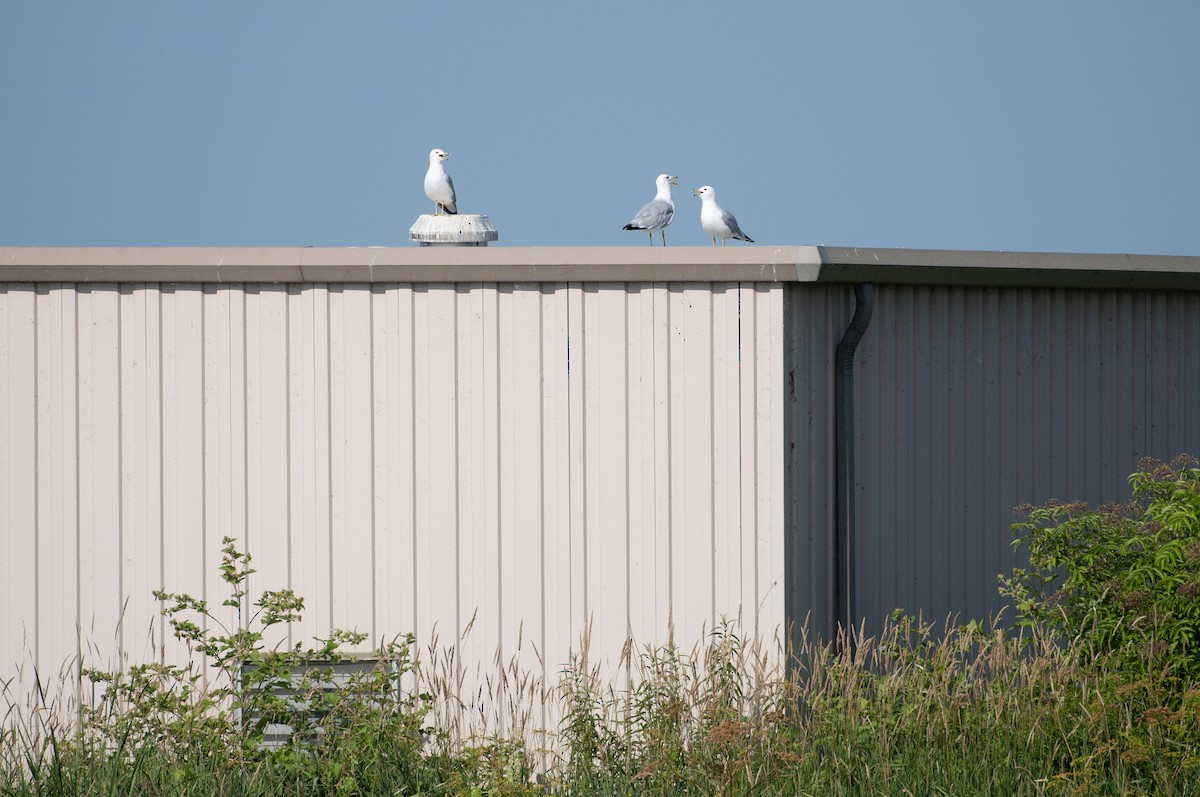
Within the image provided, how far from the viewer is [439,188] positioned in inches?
397

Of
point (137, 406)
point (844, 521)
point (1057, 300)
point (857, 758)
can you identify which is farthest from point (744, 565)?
point (137, 406)

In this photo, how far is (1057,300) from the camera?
8.14 metres

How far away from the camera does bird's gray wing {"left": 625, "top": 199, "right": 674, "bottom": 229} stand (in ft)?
30.9

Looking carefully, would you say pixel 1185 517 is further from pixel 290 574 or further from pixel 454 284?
pixel 290 574

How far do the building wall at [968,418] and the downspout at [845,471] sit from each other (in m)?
0.06

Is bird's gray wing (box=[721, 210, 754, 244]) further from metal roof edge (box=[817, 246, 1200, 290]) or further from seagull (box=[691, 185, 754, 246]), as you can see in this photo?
metal roof edge (box=[817, 246, 1200, 290])

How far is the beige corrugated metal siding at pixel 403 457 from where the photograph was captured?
6.97 meters

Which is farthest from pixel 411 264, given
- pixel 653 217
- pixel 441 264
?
pixel 653 217

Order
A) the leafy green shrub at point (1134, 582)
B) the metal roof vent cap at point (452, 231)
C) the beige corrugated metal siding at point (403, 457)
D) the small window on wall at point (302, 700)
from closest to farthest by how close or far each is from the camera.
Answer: the small window on wall at point (302, 700), the leafy green shrub at point (1134, 582), the beige corrugated metal siding at point (403, 457), the metal roof vent cap at point (452, 231)

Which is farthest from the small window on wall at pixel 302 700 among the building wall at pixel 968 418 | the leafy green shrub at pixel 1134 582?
the leafy green shrub at pixel 1134 582

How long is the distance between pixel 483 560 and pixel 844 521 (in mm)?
1953

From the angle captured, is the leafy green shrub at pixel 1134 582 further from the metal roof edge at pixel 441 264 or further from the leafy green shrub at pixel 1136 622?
the metal roof edge at pixel 441 264

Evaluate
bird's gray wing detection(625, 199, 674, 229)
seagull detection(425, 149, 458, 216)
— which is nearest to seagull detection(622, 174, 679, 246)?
bird's gray wing detection(625, 199, 674, 229)

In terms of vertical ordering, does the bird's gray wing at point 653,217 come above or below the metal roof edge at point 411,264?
above
